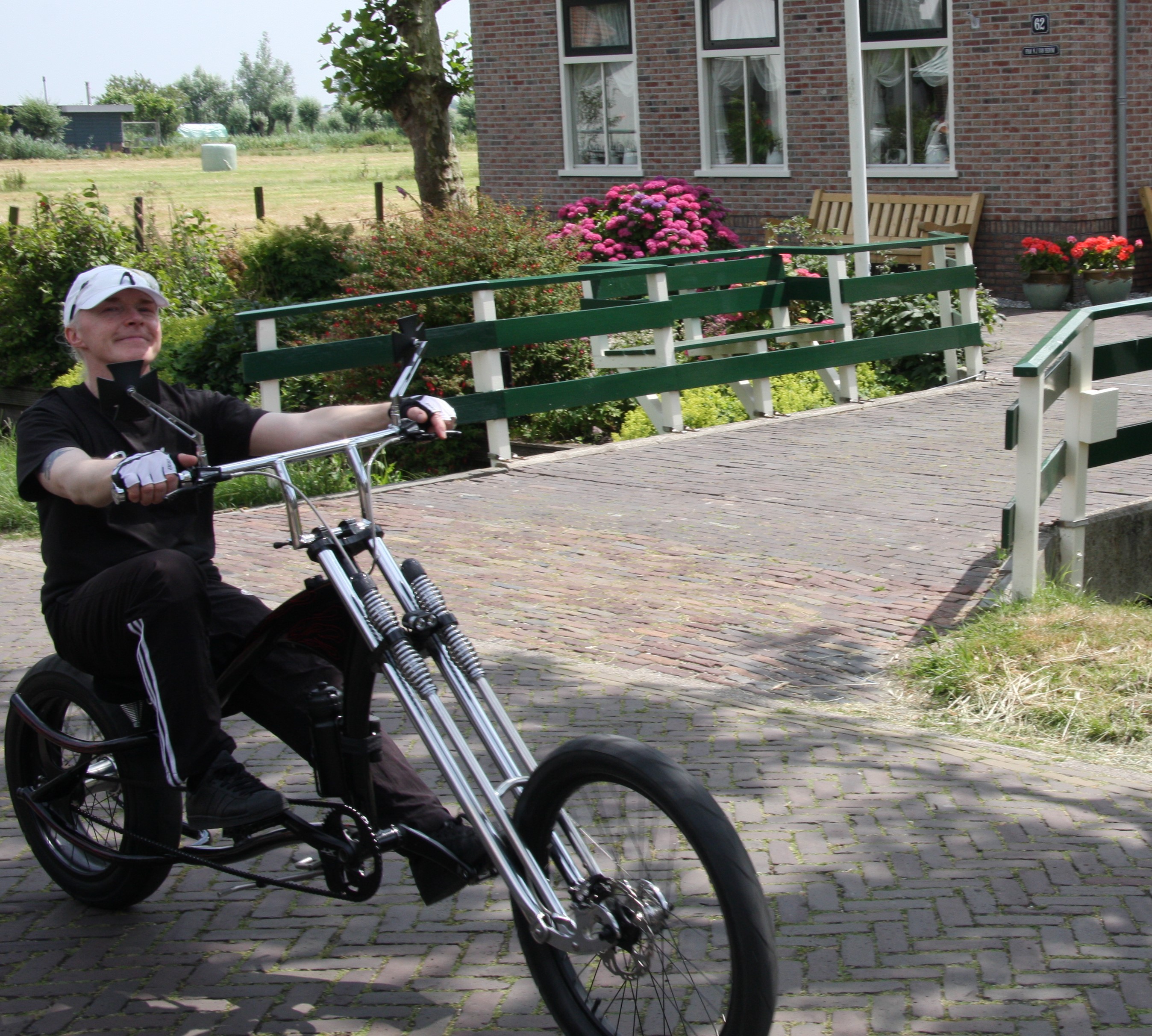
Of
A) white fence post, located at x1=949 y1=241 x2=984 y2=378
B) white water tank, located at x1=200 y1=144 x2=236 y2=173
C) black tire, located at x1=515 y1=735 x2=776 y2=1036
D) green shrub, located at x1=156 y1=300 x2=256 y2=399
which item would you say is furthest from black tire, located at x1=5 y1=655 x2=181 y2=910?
white water tank, located at x1=200 y1=144 x2=236 y2=173

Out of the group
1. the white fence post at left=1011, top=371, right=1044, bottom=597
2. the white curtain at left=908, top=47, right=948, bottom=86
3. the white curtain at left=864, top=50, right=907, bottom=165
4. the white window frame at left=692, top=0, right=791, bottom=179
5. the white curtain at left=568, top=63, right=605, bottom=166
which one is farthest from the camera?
the white curtain at left=568, top=63, right=605, bottom=166

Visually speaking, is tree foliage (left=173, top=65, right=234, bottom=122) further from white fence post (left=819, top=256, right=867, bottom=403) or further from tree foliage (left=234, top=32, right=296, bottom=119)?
white fence post (left=819, top=256, right=867, bottom=403)

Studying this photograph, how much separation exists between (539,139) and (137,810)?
58.8 ft

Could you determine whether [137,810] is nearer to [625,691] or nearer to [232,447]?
[232,447]

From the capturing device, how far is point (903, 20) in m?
16.5

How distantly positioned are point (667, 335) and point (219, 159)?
5661 centimetres

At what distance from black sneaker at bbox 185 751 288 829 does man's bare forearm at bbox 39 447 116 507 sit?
657mm

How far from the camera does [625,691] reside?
17.3 feet

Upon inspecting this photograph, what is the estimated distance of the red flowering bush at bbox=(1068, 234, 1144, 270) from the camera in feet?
48.9

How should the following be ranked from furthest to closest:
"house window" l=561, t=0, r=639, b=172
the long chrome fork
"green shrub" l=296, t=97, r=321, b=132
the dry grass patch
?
1. "green shrub" l=296, t=97, r=321, b=132
2. "house window" l=561, t=0, r=639, b=172
3. the dry grass patch
4. the long chrome fork

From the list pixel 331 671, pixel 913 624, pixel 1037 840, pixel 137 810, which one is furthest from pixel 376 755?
pixel 913 624

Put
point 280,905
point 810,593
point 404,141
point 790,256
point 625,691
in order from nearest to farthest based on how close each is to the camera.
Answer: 1. point 280,905
2. point 625,691
3. point 810,593
4. point 790,256
5. point 404,141

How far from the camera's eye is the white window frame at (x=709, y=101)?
58.4ft

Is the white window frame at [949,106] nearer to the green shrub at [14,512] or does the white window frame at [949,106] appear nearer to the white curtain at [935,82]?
the white curtain at [935,82]
